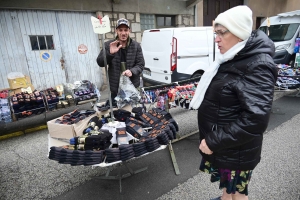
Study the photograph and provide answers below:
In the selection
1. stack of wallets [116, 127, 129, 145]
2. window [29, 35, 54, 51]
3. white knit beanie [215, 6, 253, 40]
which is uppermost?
window [29, 35, 54, 51]

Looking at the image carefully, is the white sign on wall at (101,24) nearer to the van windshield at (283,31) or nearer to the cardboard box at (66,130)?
the cardboard box at (66,130)

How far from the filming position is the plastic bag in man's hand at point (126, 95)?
2795 millimetres

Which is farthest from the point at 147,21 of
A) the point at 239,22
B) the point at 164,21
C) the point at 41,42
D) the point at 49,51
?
the point at 239,22

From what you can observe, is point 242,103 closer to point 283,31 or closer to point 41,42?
point 41,42

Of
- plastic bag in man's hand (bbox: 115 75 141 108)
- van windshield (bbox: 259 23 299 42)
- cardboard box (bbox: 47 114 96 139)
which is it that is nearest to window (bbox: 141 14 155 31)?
van windshield (bbox: 259 23 299 42)

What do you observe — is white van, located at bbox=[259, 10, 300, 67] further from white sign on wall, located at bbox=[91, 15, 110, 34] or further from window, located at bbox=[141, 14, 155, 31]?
white sign on wall, located at bbox=[91, 15, 110, 34]

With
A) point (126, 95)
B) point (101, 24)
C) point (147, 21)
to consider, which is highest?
point (147, 21)

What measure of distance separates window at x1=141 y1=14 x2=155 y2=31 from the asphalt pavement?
5701 millimetres

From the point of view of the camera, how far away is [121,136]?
2.03 metres

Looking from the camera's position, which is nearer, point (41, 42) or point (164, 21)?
point (41, 42)

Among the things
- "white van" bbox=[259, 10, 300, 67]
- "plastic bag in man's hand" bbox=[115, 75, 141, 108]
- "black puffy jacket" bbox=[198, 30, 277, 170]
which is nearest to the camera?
"black puffy jacket" bbox=[198, 30, 277, 170]

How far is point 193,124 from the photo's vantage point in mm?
4465

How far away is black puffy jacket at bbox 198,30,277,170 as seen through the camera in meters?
1.24

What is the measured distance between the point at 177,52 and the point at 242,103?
15.4ft
